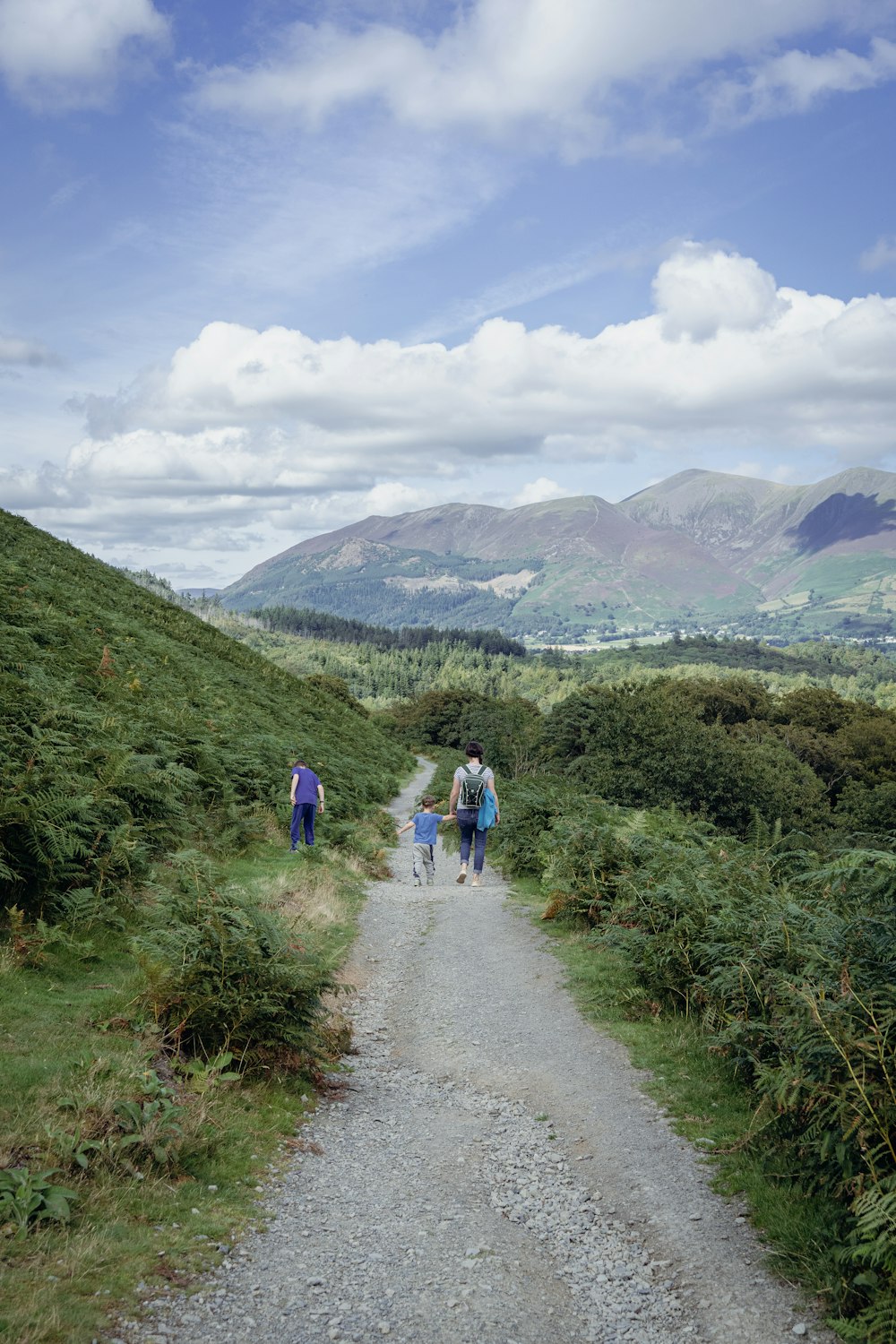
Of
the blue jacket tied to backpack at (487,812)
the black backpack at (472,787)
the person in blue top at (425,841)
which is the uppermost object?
A: the black backpack at (472,787)

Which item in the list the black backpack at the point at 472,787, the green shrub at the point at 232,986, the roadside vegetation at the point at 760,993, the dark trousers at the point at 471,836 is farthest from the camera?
the dark trousers at the point at 471,836

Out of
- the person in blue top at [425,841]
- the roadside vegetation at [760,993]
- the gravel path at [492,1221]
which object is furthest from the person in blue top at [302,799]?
the gravel path at [492,1221]

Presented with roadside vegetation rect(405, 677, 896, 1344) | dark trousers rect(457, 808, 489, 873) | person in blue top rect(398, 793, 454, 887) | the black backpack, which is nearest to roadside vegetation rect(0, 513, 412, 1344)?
person in blue top rect(398, 793, 454, 887)

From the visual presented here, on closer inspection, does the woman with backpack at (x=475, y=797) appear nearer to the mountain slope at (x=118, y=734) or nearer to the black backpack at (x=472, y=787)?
the black backpack at (x=472, y=787)

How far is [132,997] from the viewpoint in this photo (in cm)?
763

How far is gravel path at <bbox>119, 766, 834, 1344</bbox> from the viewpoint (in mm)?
4496

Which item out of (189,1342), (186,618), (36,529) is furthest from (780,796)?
(189,1342)

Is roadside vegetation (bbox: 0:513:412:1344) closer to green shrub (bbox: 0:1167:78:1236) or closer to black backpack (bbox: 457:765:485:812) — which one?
green shrub (bbox: 0:1167:78:1236)

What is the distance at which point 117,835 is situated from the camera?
988 cm

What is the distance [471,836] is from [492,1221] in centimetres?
1162

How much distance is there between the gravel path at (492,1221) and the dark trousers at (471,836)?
6.80 meters

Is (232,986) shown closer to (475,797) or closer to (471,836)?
(475,797)

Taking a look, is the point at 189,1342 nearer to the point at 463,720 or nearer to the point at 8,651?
the point at 8,651

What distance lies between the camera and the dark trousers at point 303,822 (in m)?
17.8
